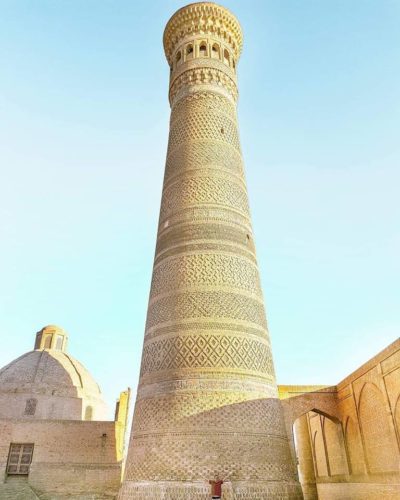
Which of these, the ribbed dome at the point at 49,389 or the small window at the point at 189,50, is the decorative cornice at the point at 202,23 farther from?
the ribbed dome at the point at 49,389

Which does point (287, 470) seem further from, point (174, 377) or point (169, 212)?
point (169, 212)

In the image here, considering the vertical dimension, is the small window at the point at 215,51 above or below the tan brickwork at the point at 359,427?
above

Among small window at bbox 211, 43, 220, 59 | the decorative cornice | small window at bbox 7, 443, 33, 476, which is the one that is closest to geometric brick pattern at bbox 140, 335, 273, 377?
small window at bbox 211, 43, 220, 59

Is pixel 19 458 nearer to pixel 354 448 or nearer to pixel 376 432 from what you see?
pixel 354 448

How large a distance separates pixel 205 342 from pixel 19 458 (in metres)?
9.45

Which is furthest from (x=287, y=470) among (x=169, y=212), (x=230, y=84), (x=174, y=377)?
(x=230, y=84)

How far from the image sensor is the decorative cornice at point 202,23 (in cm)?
1091

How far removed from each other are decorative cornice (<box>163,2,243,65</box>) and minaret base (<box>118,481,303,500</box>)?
10057 millimetres

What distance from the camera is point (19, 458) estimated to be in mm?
12930

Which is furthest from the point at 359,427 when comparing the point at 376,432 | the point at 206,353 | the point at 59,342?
the point at 59,342

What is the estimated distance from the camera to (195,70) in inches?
409

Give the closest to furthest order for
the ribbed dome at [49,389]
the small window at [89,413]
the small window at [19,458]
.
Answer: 1. the small window at [19,458]
2. the ribbed dome at [49,389]
3. the small window at [89,413]

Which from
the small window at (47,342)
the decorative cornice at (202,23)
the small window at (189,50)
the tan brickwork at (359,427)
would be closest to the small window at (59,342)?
the small window at (47,342)

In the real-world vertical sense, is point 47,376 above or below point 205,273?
above
